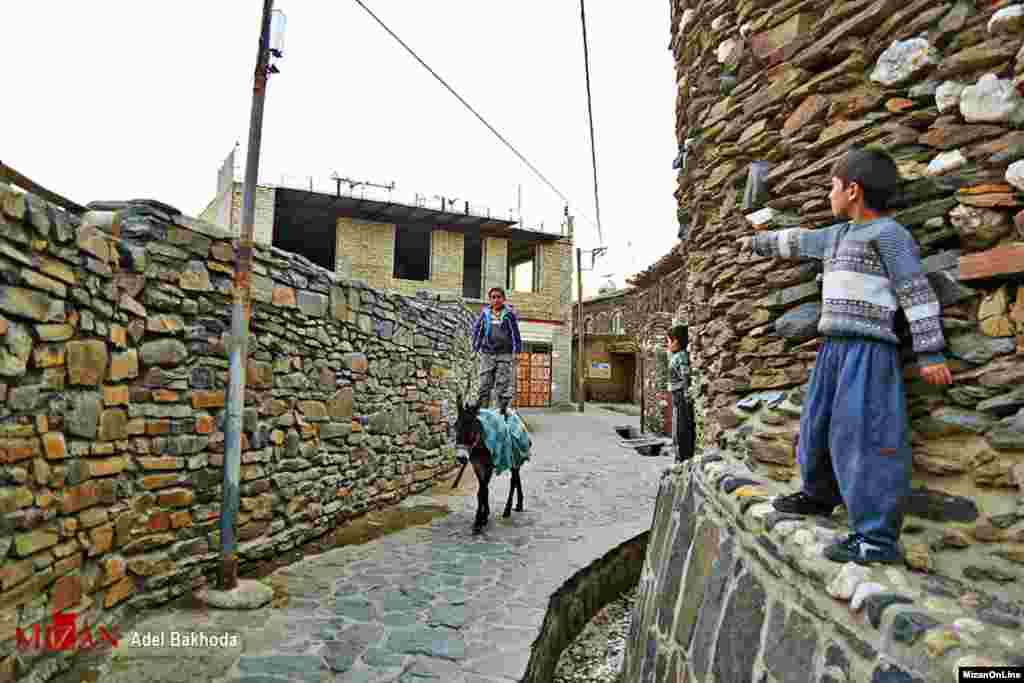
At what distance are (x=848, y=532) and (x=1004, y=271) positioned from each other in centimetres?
95

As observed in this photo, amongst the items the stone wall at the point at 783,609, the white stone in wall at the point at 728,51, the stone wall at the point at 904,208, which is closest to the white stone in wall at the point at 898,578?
the stone wall at the point at 783,609

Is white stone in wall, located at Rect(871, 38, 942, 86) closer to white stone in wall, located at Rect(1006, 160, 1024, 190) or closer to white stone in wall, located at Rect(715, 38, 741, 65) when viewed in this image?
white stone in wall, located at Rect(1006, 160, 1024, 190)

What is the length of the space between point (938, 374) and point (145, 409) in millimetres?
3894

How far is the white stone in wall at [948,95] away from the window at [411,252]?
16586 millimetres

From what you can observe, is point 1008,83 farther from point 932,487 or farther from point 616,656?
point 616,656

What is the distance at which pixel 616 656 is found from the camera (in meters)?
4.36

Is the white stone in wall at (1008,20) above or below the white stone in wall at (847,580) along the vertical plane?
above

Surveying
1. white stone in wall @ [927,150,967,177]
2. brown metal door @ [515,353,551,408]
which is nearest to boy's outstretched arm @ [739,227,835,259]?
white stone in wall @ [927,150,967,177]

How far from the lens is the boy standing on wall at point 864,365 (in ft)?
5.67

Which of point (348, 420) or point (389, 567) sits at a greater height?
point (348, 420)

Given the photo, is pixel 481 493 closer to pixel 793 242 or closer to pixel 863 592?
pixel 793 242

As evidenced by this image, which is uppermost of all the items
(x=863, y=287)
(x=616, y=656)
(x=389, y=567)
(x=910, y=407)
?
(x=863, y=287)

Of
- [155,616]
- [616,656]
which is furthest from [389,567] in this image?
[616,656]

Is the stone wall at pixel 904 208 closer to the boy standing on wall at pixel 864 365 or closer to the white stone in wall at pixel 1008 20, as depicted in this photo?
the white stone in wall at pixel 1008 20
